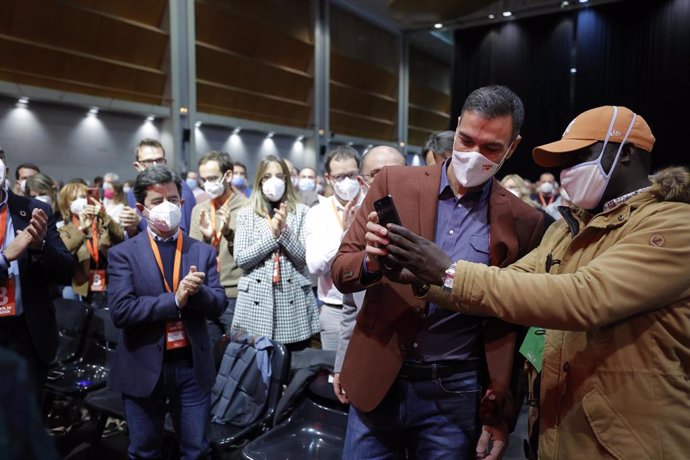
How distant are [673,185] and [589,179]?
0.65 ft

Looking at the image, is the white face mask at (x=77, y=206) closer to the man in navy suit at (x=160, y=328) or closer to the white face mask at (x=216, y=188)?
the white face mask at (x=216, y=188)

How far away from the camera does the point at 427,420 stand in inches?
64.8

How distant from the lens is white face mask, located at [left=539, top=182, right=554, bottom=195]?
9.88m

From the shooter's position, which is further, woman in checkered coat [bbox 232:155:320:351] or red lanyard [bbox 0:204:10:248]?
woman in checkered coat [bbox 232:155:320:351]

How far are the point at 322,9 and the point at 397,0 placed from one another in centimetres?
437

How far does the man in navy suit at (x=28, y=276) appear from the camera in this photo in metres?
2.36

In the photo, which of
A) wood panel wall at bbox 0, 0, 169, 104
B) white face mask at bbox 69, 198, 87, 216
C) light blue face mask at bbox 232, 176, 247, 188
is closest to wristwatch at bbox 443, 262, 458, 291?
white face mask at bbox 69, 198, 87, 216

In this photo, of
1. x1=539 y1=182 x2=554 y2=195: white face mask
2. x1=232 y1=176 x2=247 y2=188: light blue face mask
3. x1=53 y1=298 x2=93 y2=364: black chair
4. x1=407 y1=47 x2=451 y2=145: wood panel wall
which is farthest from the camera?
x1=407 y1=47 x2=451 y2=145: wood panel wall

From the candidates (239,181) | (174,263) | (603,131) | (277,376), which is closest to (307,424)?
(277,376)

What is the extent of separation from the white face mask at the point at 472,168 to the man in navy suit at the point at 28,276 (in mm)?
1820

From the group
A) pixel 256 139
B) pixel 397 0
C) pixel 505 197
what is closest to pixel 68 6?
pixel 256 139

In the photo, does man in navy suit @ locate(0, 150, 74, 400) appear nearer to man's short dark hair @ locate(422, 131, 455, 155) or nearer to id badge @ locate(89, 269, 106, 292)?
man's short dark hair @ locate(422, 131, 455, 155)

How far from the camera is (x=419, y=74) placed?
23531 millimetres

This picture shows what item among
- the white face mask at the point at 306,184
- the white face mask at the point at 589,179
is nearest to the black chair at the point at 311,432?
the white face mask at the point at 589,179
